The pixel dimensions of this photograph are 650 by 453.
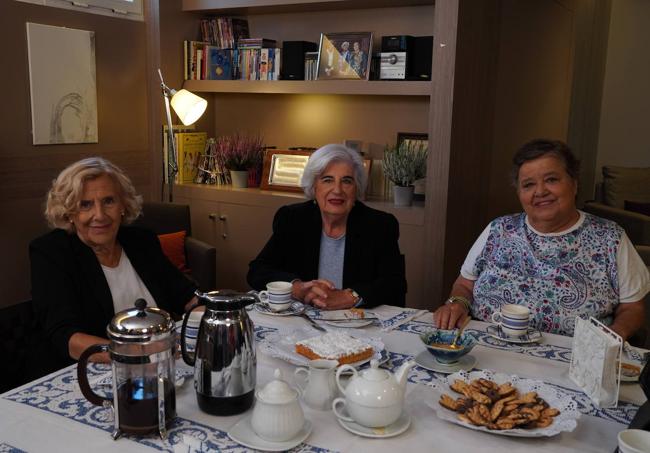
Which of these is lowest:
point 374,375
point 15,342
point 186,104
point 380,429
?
point 15,342

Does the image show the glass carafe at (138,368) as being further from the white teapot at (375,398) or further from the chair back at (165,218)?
the chair back at (165,218)

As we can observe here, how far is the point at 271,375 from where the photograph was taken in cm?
157

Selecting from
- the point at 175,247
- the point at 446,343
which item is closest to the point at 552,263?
the point at 446,343

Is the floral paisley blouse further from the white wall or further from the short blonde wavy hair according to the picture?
the white wall

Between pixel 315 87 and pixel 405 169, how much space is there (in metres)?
0.75

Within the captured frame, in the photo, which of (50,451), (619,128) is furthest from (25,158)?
(619,128)

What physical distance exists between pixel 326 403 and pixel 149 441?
374 mm

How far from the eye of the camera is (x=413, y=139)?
3744mm

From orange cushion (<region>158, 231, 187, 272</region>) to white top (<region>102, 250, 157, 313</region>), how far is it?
3.81ft

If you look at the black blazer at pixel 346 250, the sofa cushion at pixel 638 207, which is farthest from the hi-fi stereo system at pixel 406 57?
the sofa cushion at pixel 638 207

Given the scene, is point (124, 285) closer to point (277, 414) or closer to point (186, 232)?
point (277, 414)

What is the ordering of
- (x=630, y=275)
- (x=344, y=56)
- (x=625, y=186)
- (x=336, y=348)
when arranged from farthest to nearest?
(x=625, y=186) < (x=344, y=56) < (x=630, y=275) < (x=336, y=348)

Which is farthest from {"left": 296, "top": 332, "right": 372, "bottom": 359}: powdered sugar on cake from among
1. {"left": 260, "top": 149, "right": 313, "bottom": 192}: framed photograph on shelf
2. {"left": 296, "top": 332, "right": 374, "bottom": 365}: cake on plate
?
{"left": 260, "top": 149, "right": 313, "bottom": 192}: framed photograph on shelf

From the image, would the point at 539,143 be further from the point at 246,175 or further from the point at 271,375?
the point at 246,175
